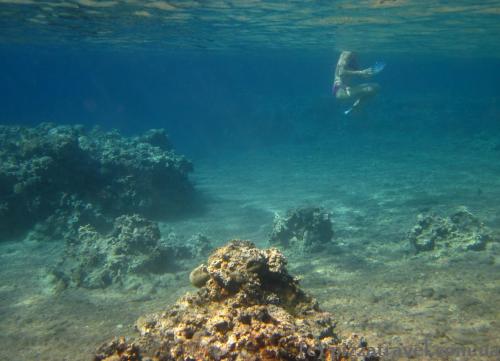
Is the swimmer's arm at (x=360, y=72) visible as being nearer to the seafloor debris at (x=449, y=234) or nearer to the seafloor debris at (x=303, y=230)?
the seafloor debris at (x=303, y=230)

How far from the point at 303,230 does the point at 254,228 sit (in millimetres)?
2532

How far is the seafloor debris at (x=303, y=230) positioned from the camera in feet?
41.4

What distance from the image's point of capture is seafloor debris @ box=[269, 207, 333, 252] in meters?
12.6

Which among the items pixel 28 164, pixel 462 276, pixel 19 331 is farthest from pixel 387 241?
pixel 28 164

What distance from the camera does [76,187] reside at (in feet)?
55.6

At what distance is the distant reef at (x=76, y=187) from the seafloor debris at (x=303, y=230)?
278 inches

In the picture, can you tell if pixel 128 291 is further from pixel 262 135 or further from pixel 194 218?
pixel 262 135

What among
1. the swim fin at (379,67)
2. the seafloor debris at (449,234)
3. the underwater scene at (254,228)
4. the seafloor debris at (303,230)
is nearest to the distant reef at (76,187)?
the underwater scene at (254,228)

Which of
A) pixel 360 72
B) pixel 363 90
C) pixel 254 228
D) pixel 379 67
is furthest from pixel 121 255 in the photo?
pixel 360 72

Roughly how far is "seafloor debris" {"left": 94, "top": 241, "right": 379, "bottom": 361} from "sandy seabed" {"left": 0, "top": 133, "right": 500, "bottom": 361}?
2.21m

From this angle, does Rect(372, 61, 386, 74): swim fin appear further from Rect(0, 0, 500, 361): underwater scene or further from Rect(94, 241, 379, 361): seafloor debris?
Rect(94, 241, 379, 361): seafloor debris

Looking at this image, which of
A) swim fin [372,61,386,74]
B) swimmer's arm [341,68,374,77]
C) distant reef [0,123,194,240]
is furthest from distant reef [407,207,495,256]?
distant reef [0,123,194,240]

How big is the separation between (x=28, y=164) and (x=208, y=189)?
10.1 meters

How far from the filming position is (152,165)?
18.4 m
